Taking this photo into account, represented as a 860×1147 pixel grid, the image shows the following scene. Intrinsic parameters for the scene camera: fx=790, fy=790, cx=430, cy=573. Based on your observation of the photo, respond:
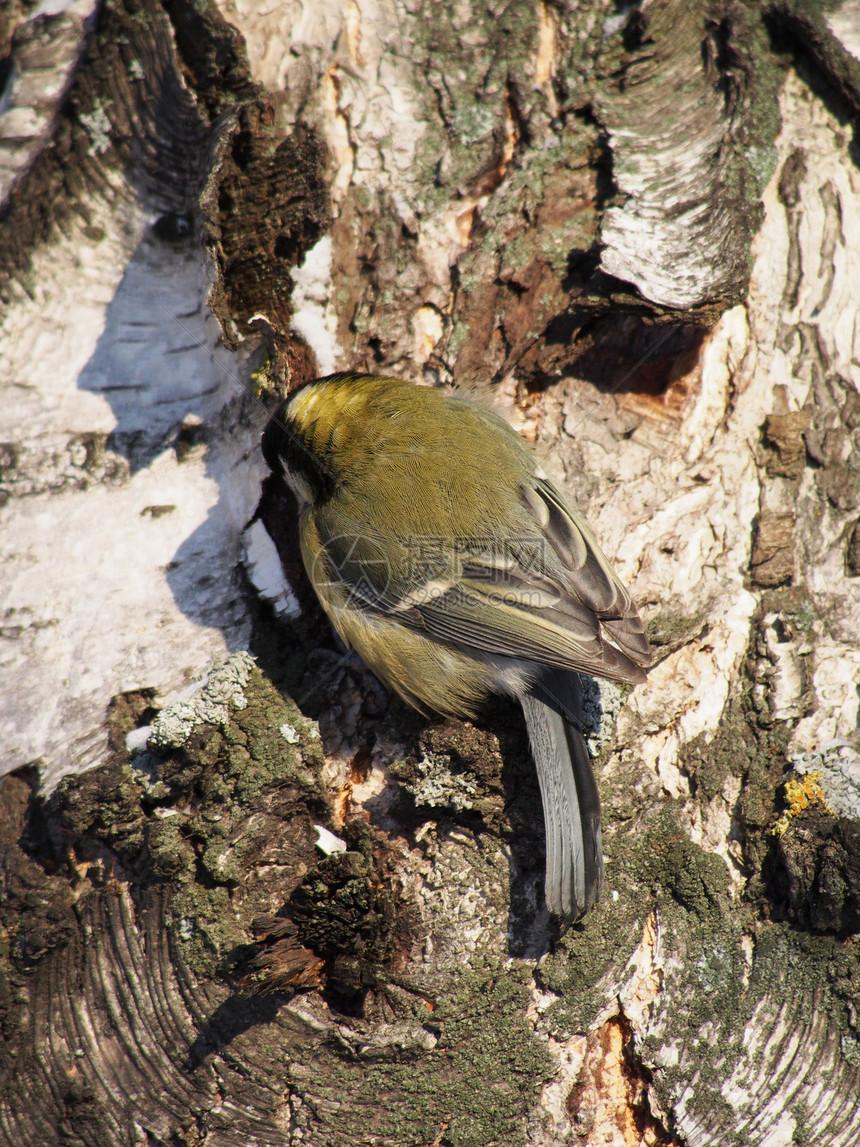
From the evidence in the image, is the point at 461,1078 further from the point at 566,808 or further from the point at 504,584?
the point at 504,584

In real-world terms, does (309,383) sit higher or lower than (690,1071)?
higher

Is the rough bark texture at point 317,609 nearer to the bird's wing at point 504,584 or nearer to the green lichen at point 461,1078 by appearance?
the green lichen at point 461,1078

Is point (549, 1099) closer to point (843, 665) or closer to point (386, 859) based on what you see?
point (386, 859)

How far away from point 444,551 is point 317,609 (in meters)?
0.46

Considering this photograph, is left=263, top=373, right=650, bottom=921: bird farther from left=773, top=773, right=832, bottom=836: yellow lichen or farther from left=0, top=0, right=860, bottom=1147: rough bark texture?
left=773, top=773, right=832, bottom=836: yellow lichen

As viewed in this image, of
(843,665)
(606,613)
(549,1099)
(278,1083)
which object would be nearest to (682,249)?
(606,613)

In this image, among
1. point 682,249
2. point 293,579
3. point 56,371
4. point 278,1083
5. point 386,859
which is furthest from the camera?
point 56,371

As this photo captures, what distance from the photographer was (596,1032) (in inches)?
77.2

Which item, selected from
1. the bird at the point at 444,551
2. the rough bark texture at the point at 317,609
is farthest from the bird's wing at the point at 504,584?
the rough bark texture at the point at 317,609

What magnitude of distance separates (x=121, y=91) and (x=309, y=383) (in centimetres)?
131

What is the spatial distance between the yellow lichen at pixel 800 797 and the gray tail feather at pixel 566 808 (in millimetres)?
498

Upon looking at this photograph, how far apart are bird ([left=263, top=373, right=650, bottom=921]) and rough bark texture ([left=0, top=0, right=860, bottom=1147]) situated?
12cm

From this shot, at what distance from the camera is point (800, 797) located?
6.86ft

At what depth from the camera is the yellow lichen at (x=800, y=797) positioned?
2.07 metres
